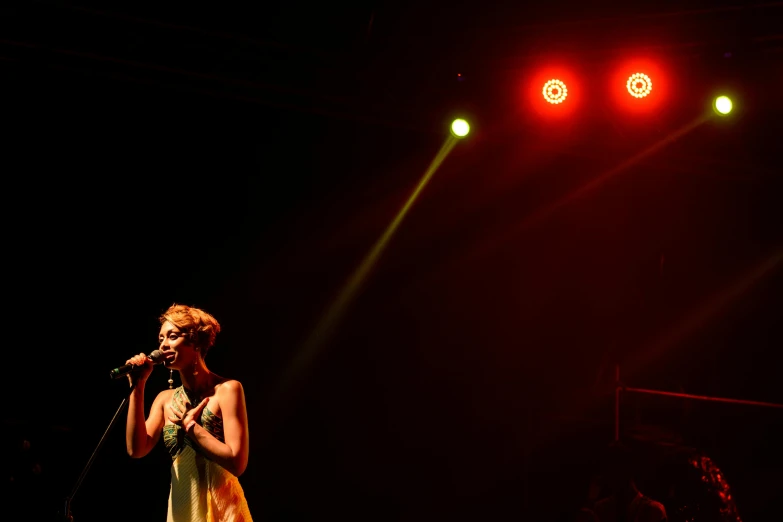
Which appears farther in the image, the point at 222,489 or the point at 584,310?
the point at 584,310

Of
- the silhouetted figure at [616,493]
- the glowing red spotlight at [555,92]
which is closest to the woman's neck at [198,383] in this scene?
the silhouetted figure at [616,493]

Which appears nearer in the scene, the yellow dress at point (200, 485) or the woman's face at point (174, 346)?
the yellow dress at point (200, 485)

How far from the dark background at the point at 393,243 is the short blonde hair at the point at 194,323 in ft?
4.44

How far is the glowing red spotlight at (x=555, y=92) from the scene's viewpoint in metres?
5.30

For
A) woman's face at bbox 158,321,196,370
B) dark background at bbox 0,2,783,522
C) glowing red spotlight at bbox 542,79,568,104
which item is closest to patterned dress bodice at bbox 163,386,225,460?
woman's face at bbox 158,321,196,370

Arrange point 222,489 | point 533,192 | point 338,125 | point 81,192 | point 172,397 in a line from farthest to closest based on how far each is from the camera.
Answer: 1. point 533,192
2. point 338,125
3. point 81,192
4. point 172,397
5. point 222,489

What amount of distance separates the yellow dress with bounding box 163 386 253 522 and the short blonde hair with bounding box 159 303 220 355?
314 millimetres

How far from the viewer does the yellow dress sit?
3131 mm

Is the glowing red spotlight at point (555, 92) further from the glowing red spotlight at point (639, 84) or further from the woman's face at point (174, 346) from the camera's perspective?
the woman's face at point (174, 346)

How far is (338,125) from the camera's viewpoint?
5629mm

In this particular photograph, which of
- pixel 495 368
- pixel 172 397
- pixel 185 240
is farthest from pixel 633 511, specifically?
pixel 185 240

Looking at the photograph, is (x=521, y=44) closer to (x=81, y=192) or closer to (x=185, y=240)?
(x=185, y=240)

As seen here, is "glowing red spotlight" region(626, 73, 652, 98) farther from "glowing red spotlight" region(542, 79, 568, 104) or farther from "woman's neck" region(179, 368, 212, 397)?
"woman's neck" region(179, 368, 212, 397)

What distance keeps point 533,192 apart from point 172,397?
362 centimetres
